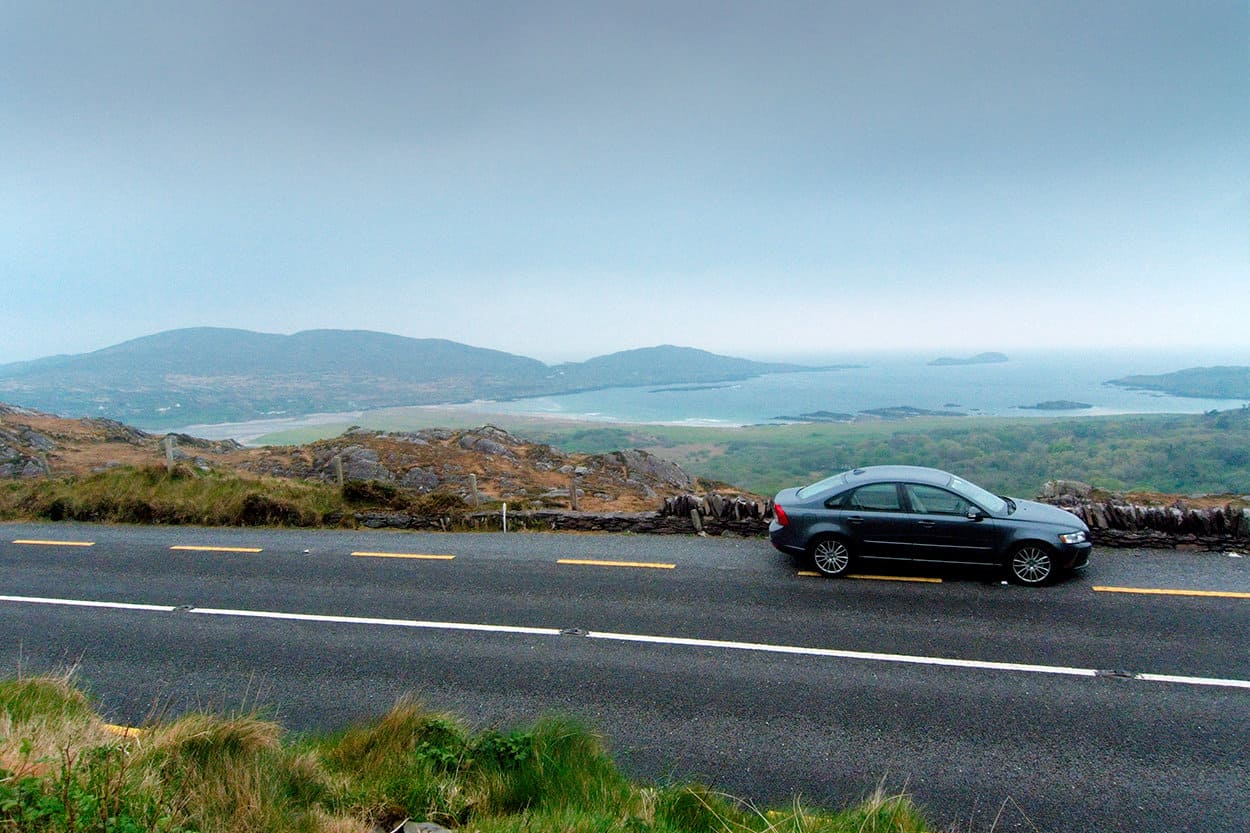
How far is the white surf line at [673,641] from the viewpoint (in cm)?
707

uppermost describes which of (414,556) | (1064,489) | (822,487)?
(822,487)

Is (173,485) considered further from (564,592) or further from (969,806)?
(969,806)

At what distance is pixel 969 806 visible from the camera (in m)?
5.20

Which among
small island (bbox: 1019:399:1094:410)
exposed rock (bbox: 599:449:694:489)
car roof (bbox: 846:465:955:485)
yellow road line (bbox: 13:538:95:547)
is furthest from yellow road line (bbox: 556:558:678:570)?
small island (bbox: 1019:399:1094:410)

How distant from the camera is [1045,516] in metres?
10.1

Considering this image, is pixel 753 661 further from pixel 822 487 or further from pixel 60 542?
pixel 60 542

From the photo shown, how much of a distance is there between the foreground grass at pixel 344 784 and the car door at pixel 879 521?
5.69 m

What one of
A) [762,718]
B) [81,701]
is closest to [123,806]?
[81,701]

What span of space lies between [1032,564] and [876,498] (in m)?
2.42

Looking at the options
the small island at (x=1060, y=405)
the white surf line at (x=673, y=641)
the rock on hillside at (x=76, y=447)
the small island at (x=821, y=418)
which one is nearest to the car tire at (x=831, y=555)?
the white surf line at (x=673, y=641)

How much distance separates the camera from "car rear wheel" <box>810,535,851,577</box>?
1040 cm

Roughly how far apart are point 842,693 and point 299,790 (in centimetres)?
529

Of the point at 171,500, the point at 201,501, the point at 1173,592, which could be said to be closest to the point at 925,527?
the point at 1173,592

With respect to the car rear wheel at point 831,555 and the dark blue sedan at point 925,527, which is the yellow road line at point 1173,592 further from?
the car rear wheel at point 831,555
